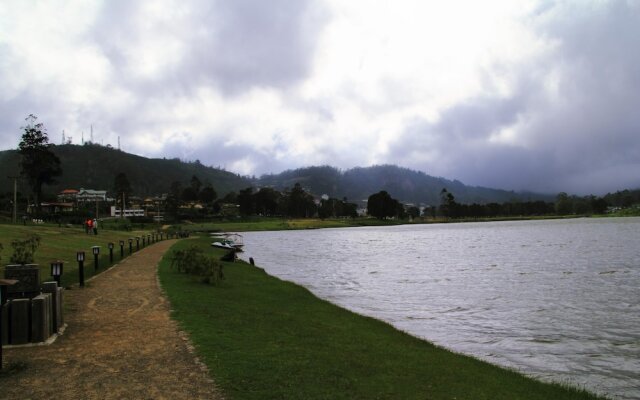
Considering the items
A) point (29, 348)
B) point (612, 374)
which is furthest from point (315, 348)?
point (612, 374)

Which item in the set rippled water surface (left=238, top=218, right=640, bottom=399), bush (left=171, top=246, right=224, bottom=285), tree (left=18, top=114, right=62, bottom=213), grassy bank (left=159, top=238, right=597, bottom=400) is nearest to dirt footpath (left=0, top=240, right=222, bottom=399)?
grassy bank (left=159, top=238, right=597, bottom=400)

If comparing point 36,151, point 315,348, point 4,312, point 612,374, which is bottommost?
point 612,374

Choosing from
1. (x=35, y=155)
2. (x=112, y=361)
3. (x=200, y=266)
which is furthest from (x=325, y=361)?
(x=35, y=155)

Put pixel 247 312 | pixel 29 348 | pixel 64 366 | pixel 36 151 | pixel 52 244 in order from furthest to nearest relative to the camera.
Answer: pixel 36 151
pixel 52 244
pixel 247 312
pixel 29 348
pixel 64 366

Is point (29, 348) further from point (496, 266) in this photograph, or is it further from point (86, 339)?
point (496, 266)

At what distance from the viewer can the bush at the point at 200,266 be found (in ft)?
83.8

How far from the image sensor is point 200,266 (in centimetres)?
2712

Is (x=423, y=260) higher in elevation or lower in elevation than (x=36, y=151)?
lower

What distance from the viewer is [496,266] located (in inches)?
1684

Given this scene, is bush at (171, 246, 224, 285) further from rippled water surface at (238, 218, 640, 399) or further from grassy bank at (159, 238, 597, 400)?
grassy bank at (159, 238, 597, 400)

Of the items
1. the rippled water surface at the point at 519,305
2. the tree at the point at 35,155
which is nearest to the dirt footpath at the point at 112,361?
the rippled water surface at the point at 519,305

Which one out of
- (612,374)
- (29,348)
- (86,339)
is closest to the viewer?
(29,348)

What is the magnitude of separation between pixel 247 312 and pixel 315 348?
5.49 m

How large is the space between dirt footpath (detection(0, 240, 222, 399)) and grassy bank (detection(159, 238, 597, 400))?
1.72 feet
